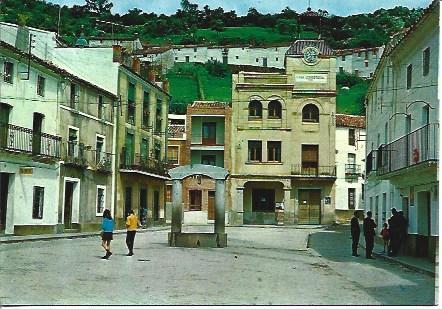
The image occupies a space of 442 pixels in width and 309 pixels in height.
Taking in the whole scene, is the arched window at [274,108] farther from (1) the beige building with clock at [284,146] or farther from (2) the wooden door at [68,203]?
(2) the wooden door at [68,203]

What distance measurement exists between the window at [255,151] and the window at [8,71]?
1207cm

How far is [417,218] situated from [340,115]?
13652mm

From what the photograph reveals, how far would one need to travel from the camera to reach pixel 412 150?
19.6m

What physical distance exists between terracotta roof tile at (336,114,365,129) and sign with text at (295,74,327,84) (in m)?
1.85

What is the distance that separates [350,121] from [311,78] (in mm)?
3035

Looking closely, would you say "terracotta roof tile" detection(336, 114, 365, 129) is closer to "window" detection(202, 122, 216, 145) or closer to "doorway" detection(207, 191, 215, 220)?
"window" detection(202, 122, 216, 145)

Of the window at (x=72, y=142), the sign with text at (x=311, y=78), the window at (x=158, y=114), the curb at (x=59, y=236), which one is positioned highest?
the sign with text at (x=311, y=78)

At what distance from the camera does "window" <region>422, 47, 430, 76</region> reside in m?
19.9

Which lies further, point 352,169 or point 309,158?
point 352,169

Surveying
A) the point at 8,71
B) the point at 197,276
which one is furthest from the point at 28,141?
the point at 197,276

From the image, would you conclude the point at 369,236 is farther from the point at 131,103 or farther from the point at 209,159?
the point at 131,103

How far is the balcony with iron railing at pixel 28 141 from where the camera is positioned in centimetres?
2572

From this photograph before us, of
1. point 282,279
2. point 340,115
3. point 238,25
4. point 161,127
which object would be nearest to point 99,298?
point 282,279

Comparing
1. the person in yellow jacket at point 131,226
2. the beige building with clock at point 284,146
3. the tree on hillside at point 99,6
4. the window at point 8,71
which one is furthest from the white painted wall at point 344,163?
the tree on hillside at point 99,6
